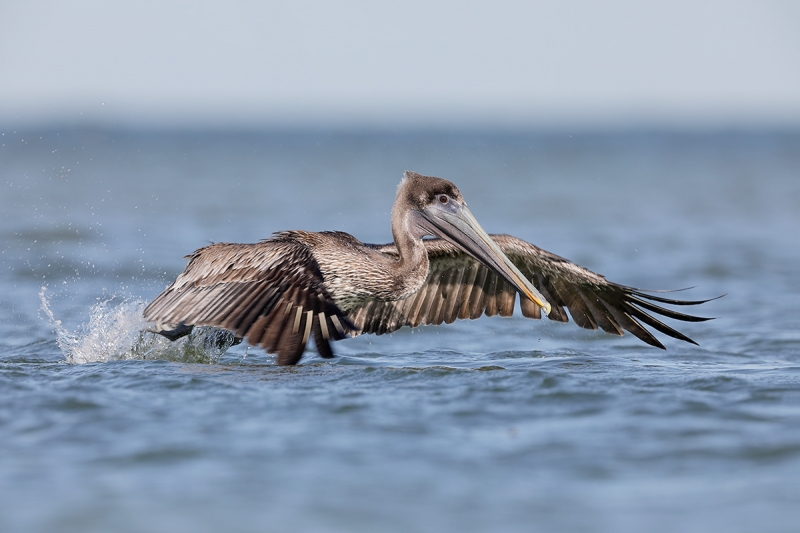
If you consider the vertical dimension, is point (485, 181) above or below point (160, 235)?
above

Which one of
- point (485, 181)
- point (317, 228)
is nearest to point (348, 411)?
point (317, 228)

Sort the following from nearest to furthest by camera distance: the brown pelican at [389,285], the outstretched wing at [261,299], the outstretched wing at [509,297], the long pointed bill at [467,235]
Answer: the outstretched wing at [261,299] < the brown pelican at [389,285] < the long pointed bill at [467,235] < the outstretched wing at [509,297]

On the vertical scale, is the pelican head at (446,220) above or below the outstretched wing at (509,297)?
above

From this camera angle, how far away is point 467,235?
7.50 meters

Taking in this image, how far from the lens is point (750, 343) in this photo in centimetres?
A: 872

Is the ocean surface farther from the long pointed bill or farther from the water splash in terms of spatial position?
the long pointed bill

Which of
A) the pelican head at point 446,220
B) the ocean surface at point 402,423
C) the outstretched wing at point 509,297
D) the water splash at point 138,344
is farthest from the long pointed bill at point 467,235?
the water splash at point 138,344

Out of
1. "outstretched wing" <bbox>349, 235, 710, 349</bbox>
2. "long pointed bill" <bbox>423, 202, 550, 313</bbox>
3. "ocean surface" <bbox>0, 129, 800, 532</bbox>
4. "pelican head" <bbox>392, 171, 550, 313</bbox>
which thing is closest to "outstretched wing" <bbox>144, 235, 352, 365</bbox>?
"ocean surface" <bbox>0, 129, 800, 532</bbox>

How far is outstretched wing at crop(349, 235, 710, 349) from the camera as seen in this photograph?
Result: 26.5ft

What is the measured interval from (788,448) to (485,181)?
88.5 ft

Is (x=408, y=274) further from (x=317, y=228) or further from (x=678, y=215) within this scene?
(x=678, y=215)

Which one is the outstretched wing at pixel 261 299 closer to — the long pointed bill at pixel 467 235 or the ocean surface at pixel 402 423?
the ocean surface at pixel 402 423

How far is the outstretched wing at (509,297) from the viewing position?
807 cm

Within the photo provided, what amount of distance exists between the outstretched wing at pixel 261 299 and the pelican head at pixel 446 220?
95 cm
